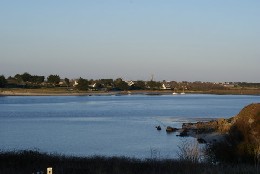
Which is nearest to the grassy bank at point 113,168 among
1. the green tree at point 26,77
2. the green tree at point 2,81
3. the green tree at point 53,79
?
the green tree at point 2,81

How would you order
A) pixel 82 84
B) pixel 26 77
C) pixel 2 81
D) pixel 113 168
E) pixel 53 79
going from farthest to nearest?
pixel 53 79 < pixel 26 77 < pixel 82 84 < pixel 2 81 < pixel 113 168

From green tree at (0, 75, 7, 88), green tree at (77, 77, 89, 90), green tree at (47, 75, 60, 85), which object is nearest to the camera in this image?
green tree at (0, 75, 7, 88)

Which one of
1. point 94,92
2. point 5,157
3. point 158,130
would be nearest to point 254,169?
point 5,157

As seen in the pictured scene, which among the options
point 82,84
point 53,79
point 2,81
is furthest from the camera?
point 53,79

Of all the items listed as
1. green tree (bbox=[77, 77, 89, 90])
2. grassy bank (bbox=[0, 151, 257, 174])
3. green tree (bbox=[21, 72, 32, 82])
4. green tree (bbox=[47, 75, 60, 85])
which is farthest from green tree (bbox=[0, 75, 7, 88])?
grassy bank (bbox=[0, 151, 257, 174])

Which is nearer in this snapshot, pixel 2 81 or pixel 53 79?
pixel 2 81

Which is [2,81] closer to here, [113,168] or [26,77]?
[26,77]

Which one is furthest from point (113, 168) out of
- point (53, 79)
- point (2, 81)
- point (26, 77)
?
point (53, 79)

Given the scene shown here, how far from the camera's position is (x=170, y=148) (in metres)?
29.8

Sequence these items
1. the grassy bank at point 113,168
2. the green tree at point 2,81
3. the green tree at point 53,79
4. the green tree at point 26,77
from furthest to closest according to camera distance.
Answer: the green tree at point 53,79 → the green tree at point 26,77 → the green tree at point 2,81 → the grassy bank at point 113,168

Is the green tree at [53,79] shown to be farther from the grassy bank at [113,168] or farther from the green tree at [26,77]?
the grassy bank at [113,168]

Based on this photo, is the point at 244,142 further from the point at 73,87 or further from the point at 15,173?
the point at 73,87

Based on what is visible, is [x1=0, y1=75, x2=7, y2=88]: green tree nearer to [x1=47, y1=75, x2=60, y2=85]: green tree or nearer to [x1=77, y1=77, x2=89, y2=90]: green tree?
[x1=47, y1=75, x2=60, y2=85]: green tree

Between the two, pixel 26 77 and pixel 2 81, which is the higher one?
pixel 26 77
